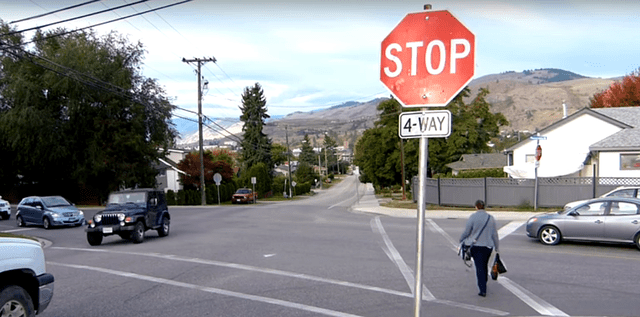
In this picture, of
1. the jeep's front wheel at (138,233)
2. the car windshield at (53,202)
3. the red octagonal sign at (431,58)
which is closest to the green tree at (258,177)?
the car windshield at (53,202)

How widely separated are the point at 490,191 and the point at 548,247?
17.1 metres

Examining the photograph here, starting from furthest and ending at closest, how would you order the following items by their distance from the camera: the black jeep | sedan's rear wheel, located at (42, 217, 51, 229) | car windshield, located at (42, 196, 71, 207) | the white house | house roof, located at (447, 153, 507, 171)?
house roof, located at (447, 153, 507, 171) → the white house → car windshield, located at (42, 196, 71, 207) → sedan's rear wheel, located at (42, 217, 51, 229) → the black jeep

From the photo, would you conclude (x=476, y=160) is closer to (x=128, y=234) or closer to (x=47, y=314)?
(x=128, y=234)

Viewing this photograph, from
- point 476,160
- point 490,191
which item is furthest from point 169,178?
point 490,191

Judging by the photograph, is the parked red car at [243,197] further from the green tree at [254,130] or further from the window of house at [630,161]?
the window of house at [630,161]

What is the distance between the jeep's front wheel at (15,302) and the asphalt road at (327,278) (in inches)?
87.2

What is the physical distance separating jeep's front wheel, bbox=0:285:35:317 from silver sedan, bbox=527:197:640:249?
1395cm

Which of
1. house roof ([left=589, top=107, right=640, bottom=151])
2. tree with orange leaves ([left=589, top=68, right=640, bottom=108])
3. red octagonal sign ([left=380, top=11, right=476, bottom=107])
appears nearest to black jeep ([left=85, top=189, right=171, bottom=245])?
red octagonal sign ([left=380, top=11, right=476, bottom=107])

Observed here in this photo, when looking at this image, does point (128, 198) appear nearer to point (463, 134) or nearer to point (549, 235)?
point (549, 235)

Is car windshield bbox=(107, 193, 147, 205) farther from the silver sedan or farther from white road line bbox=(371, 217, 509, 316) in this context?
the silver sedan

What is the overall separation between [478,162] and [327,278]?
52.1 m

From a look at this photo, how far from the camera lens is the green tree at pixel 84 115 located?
48531mm

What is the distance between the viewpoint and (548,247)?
15.8 meters

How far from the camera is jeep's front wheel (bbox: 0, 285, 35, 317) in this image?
5.92 meters
